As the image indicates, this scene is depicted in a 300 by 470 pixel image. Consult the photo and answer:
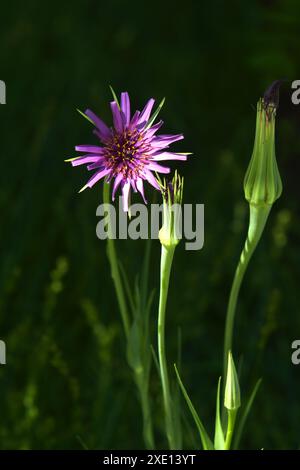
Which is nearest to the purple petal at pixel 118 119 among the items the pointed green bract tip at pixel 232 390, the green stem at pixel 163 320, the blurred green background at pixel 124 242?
the green stem at pixel 163 320

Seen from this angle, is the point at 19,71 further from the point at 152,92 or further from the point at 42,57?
the point at 152,92

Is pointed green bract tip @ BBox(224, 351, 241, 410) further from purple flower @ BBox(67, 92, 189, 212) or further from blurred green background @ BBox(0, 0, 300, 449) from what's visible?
blurred green background @ BBox(0, 0, 300, 449)

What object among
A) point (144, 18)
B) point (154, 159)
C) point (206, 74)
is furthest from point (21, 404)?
point (144, 18)

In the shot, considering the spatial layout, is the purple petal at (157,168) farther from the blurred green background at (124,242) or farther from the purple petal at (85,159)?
the blurred green background at (124,242)

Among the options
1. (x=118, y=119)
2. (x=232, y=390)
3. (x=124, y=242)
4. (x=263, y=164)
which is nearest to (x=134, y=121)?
(x=118, y=119)

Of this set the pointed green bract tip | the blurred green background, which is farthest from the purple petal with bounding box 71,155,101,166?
the blurred green background

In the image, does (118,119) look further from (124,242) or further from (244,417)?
(124,242)
